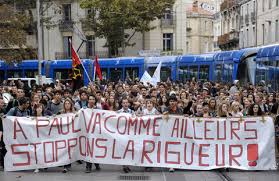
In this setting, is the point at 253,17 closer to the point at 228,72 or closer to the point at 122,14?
the point at 122,14

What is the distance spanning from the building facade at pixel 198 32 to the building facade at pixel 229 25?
11314 mm

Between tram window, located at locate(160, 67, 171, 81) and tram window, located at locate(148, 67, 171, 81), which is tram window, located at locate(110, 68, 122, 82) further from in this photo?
tram window, located at locate(160, 67, 171, 81)

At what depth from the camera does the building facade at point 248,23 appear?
→ 57.3 meters

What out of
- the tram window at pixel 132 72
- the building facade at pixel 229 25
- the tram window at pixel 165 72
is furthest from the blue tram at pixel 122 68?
the building facade at pixel 229 25

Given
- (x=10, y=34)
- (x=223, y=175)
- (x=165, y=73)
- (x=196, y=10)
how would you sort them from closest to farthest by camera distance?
1. (x=223, y=175)
2. (x=165, y=73)
3. (x=10, y=34)
4. (x=196, y=10)

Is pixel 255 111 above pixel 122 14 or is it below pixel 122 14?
below

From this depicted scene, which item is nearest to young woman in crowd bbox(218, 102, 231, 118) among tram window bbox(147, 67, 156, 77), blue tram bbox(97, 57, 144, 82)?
tram window bbox(147, 67, 156, 77)

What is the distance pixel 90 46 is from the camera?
5781 centimetres

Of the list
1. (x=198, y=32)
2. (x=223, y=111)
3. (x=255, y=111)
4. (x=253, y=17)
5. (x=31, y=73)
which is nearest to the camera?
(x=223, y=111)

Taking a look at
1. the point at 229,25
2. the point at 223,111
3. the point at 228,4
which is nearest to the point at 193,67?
the point at 223,111

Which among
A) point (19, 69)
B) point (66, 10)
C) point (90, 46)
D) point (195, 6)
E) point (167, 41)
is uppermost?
point (195, 6)

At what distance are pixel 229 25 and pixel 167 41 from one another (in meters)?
15.8

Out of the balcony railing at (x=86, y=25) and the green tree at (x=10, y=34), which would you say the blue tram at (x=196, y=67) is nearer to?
the green tree at (x=10, y=34)

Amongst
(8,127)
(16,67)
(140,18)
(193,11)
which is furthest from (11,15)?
(193,11)
